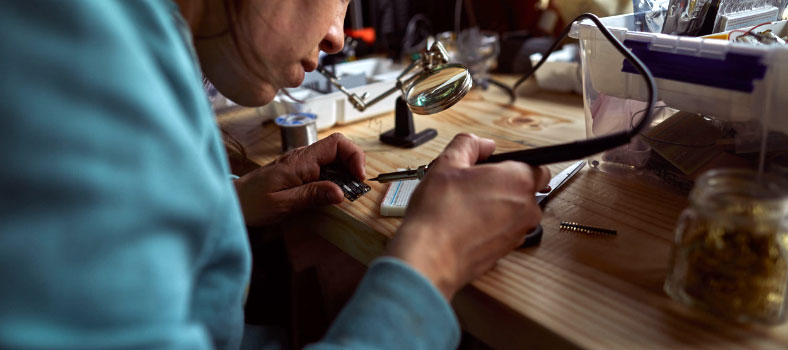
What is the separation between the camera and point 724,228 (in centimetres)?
37

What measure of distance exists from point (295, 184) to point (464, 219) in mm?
299

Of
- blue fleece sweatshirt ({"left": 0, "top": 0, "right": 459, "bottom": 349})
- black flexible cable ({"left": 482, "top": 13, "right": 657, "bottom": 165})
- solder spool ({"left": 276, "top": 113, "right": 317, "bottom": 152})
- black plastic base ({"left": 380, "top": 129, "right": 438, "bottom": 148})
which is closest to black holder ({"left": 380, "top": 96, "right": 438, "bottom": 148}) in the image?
black plastic base ({"left": 380, "top": 129, "right": 438, "bottom": 148})

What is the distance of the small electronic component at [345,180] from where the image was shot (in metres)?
0.67

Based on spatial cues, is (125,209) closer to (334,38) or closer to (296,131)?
(334,38)

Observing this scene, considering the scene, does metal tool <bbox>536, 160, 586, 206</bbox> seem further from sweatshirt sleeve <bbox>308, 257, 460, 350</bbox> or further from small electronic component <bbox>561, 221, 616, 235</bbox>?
sweatshirt sleeve <bbox>308, 257, 460, 350</bbox>

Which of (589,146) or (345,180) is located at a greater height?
(589,146)

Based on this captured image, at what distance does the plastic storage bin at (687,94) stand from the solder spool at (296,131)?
473mm

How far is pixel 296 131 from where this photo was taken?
861mm

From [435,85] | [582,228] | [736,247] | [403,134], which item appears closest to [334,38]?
[435,85]

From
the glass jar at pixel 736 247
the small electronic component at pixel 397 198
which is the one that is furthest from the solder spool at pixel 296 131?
the glass jar at pixel 736 247

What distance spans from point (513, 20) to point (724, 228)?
145 cm

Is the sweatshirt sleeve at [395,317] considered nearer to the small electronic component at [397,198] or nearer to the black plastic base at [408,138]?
the small electronic component at [397,198]

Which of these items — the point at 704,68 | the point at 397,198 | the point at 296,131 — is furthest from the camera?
the point at 296,131

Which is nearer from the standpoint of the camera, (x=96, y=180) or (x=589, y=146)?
(x=96, y=180)
